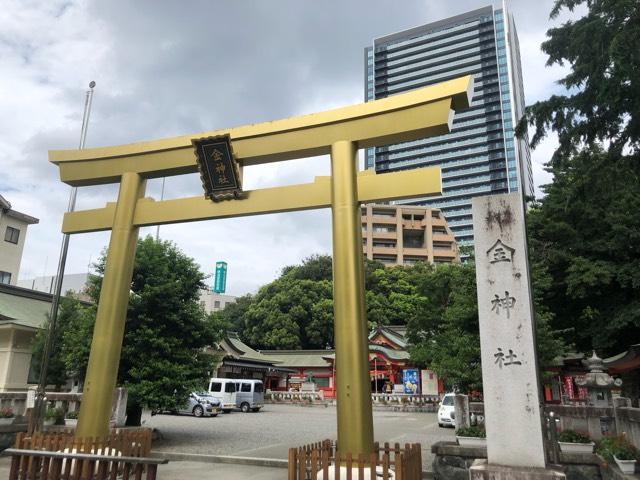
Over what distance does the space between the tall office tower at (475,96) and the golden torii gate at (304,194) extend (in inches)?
3703

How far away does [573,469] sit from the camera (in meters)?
8.46

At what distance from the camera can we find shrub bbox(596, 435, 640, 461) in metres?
8.00

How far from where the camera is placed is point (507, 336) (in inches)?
229

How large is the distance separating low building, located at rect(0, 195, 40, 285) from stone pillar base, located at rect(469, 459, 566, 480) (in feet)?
109

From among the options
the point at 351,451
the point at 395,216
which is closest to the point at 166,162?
the point at 351,451

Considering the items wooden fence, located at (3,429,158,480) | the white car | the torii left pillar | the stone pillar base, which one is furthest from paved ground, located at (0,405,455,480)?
the stone pillar base

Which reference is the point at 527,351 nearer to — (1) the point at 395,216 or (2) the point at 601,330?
(2) the point at 601,330

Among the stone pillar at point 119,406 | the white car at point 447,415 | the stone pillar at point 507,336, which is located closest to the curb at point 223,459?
the stone pillar at point 119,406

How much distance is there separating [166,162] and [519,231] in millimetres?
6692

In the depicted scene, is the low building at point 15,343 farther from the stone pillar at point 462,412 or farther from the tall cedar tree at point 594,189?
the tall cedar tree at point 594,189

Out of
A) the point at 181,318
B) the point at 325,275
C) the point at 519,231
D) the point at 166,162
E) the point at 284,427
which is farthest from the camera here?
the point at 325,275

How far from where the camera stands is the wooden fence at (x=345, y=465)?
19.8ft

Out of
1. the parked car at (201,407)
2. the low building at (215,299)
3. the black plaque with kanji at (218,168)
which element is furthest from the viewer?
the low building at (215,299)

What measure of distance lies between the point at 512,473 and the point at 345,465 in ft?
6.81
